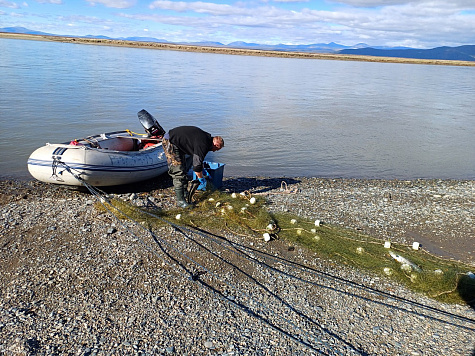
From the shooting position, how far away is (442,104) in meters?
28.8

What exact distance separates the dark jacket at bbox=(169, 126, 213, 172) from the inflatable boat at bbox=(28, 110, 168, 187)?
179 centimetres

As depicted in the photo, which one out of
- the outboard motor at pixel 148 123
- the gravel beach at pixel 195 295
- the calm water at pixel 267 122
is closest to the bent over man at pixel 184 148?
the gravel beach at pixel 195 295

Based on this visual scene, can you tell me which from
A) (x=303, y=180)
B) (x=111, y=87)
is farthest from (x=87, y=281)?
(x=111, y=87)

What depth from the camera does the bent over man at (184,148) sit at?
7.01 meters

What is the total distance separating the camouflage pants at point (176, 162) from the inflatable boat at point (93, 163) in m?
1.51

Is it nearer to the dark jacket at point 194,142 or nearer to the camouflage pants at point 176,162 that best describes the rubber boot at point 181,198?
the camouflage pants at point 176,162

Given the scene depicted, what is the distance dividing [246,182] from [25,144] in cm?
786

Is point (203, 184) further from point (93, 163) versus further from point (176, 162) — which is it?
point (93, 163)

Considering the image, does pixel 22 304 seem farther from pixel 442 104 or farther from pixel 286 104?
pixel 442 104

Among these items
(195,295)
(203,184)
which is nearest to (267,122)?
(203,184)

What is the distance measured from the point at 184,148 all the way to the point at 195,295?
9.89 ft

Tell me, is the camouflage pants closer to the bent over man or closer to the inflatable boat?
the bent over man

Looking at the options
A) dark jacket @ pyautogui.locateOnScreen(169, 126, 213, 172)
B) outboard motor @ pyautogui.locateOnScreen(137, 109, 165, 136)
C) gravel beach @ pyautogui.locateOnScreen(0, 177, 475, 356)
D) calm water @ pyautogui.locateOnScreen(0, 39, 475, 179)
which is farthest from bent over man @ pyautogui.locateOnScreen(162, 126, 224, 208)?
calm water @ pyautogui.locateOnScreen(0, 39, 475, 179)

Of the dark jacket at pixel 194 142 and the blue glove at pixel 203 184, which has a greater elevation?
the dark jacket at pixel 194 142
